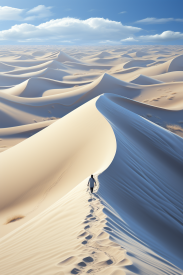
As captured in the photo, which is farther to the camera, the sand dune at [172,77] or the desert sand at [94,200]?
the sand dune at [172,77]

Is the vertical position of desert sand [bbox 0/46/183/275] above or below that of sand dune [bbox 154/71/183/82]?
below

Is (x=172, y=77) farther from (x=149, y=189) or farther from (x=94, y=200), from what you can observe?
(x=94, y=200)

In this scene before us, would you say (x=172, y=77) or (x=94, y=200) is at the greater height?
(x=172, y=77)

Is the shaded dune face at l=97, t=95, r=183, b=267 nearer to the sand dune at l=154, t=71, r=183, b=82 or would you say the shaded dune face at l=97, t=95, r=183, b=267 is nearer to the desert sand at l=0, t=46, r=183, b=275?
the desert sand at l=0, t=46, r=183, b=275

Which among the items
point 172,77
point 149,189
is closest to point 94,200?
point 149,189

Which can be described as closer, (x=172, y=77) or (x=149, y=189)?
(x=149, y=189)

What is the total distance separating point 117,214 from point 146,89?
23648mm

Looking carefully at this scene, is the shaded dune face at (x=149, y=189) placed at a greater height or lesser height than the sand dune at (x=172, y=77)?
lesser

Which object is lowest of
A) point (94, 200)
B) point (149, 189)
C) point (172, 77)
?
point (149, 189)

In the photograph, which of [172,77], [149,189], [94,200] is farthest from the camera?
[172,77]

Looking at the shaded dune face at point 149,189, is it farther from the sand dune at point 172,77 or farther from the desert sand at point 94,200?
the sand dune at point 172,77

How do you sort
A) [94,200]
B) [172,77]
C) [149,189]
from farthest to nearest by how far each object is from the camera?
1. [172,77]
2. [149,189]
3. [94,200]

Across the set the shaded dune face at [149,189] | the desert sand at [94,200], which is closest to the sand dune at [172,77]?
the desert sand at [94,200]

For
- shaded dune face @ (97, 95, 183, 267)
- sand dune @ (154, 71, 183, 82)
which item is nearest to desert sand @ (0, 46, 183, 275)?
shaded dune face @ (97, 95, 183, 267)
